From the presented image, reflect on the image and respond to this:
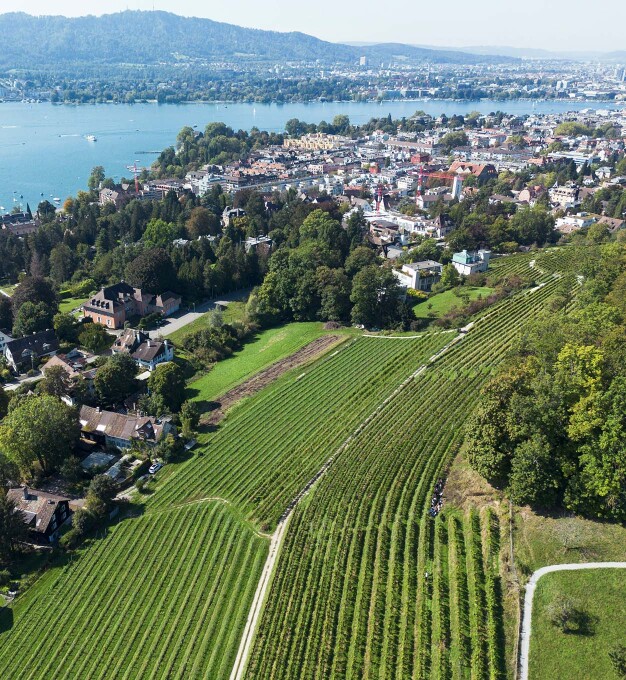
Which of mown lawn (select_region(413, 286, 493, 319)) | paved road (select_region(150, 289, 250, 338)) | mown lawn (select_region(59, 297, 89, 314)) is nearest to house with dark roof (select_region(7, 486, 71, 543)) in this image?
paved road (select_region(150, 289, 250, 338))

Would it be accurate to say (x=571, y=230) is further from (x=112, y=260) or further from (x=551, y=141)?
(x=551, y=141)

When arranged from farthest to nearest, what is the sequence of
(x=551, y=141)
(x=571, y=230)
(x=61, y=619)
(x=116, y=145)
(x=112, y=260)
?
(x=116, y=145)
(x=551, y=141)
(x=571, y=230)
(x=112, y=260)
(x=61, y=619)

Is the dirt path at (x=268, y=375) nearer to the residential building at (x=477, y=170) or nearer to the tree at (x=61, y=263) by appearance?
the tree at (x=61, y=263)

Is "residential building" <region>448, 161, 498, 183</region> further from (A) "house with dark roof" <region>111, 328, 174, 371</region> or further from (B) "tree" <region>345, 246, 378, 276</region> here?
(A) "house with dark roof" <region>111, 328, 174, 371</region>

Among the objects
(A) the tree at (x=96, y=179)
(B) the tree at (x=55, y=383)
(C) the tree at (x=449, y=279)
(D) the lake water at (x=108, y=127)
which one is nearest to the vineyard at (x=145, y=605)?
(B) the tree at (x=55, y=383)

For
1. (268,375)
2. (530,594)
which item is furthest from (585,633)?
(268,375)

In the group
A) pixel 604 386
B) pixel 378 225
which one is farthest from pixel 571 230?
pixel 604 386
